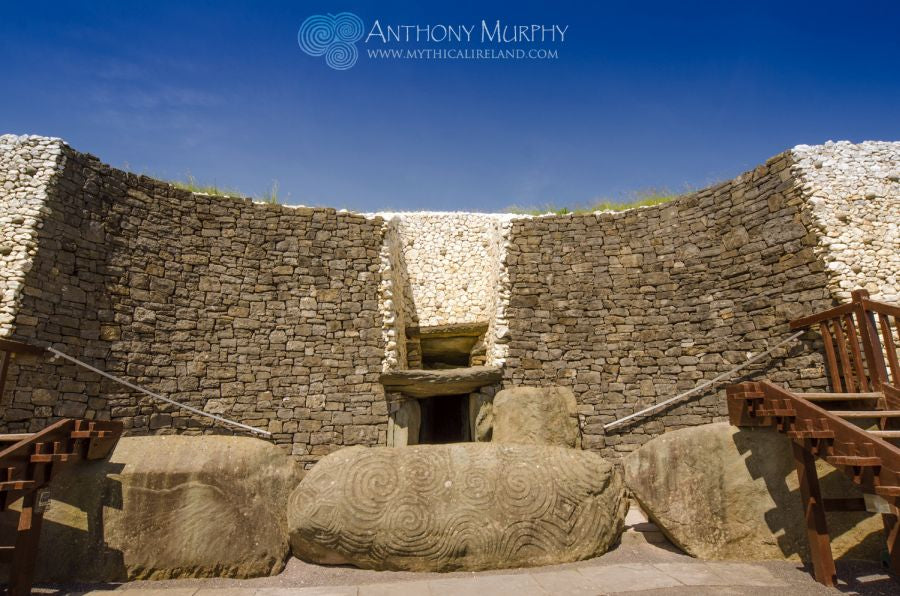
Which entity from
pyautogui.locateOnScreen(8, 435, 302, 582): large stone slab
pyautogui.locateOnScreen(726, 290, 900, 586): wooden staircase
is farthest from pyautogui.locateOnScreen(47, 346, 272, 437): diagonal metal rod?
pyautogui.locateOnScreen(726, 290, 900, 586): wooden staircase

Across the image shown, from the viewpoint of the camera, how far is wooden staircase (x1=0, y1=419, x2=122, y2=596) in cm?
452

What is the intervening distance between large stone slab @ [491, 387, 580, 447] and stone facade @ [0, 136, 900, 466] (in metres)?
0.36

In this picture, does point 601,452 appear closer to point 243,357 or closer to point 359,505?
point 359,505

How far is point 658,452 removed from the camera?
5953 millimetres

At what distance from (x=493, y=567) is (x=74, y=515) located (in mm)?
4351

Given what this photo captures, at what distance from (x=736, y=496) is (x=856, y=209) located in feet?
19.2

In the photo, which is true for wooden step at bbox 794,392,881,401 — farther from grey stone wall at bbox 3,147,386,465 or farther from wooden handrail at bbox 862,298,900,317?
grey stone wall at bbox 3,147,386,465

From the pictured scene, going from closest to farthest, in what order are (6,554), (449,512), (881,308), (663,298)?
(6,554)
(449,512)
(881,308)
(663,298)

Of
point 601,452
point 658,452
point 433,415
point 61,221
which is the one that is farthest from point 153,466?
point 433,415

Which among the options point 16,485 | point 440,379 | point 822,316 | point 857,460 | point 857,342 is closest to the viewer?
point 857,460

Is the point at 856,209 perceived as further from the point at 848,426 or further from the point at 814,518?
the point at 814,518

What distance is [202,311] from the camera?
9.02m

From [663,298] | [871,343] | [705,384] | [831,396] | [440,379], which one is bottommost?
[831,396]

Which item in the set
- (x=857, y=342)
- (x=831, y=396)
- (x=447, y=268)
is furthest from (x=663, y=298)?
(x=447, y=268)
